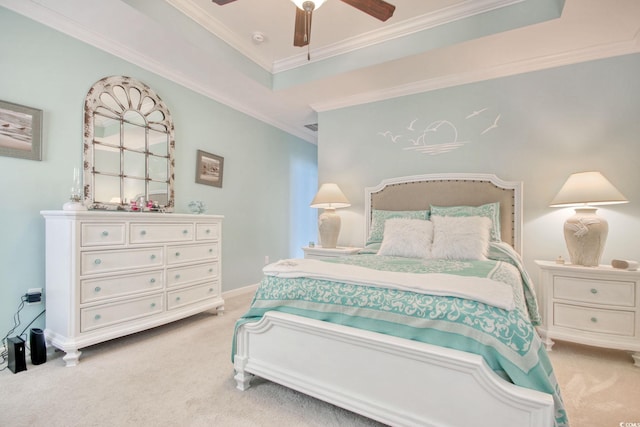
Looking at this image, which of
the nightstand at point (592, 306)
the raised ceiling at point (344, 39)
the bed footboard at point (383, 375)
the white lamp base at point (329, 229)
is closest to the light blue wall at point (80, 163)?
the raised ceiling at point (344, 39)

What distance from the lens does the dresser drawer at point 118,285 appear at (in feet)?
6.86

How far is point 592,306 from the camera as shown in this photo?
2.17m

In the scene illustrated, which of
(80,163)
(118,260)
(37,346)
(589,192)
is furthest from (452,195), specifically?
(37,346)

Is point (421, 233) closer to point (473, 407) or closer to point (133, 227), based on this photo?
point (473, 407)

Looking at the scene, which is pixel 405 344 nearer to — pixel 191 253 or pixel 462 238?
pixel 462 238

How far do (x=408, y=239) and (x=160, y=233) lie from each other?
2.21m

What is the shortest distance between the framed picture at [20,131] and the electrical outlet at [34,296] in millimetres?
988

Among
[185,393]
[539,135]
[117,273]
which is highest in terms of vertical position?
[539,135]

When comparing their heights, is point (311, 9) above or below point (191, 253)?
above

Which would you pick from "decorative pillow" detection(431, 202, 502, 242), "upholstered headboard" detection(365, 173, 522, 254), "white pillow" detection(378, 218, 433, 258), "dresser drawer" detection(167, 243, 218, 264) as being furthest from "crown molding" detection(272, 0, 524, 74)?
"dresser drawer" detection(167, 243, 218, 264)

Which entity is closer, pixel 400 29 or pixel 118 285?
pixel 118 285

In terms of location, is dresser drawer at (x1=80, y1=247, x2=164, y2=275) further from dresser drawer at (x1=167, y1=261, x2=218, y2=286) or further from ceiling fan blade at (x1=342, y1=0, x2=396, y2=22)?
ceiling fan blade at (x1=342, y1=0, x2=396, y2=22)

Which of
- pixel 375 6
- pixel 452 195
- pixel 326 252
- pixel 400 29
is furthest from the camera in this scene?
pixel 326 252

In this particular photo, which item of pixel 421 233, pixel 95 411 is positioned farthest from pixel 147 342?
pixel 421 233
